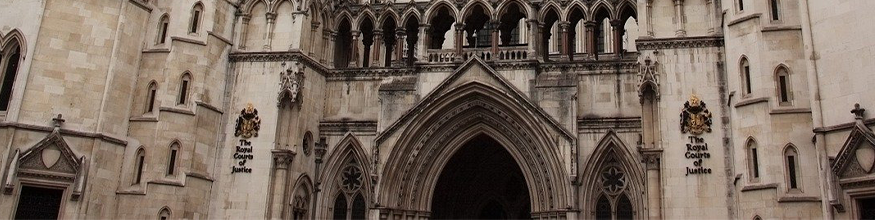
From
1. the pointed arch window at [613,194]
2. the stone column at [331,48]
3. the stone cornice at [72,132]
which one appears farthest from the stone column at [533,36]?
the stone cornice at [72,132]

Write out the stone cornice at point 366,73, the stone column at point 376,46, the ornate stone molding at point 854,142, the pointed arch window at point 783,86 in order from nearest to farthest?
1. the ornate stone molding at point 854,142
2. the pointed arch window at point 783,86
3. the stone cornice at point 366,73
4. the stone column at point 376,46

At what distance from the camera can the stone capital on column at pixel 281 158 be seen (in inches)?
1030

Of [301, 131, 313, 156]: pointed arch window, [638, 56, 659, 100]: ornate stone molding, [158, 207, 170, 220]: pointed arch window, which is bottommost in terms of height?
[158, 207, 170, 220]: pointed arch window

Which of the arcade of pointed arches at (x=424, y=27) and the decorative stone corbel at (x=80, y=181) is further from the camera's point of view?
the arcade of pointed arches at (x=424, y=27)

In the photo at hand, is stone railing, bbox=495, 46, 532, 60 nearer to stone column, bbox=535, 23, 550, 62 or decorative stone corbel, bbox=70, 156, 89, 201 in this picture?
stone column, bbox=535, 23, 550, 62

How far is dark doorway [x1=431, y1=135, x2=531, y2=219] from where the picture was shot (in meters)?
30.8

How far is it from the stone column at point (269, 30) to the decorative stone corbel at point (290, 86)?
150 cm

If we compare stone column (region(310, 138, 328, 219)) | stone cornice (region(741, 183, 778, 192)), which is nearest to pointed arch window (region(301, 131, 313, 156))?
stone column (region(310, 138, 328, 219))

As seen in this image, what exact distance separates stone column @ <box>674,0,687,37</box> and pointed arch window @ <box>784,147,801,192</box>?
5696mm

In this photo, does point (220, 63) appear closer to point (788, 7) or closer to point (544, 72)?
point (544, 72)

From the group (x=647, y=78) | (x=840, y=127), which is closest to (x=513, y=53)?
(x=647, y=78)

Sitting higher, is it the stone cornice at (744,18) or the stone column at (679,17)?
the stone column at (679,17)

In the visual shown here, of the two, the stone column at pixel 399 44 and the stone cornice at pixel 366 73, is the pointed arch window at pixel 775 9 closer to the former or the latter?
the stone cornice at pixel 366 73

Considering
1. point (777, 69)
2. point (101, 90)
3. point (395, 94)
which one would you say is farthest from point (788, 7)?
point (101, 90)
